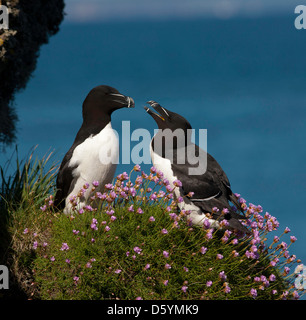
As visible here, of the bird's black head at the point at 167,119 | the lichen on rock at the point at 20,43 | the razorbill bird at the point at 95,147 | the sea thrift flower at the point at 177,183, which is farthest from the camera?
the lichen on rock at the point at 20,43

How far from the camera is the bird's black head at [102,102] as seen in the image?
21.0ft

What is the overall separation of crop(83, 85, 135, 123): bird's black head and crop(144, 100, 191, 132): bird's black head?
0.46m

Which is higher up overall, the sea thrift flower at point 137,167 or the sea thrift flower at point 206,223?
the sea thrift flower at point 137,167

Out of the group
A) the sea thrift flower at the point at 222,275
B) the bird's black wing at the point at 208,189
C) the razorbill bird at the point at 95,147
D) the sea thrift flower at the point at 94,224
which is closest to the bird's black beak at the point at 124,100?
the razorbill bird at the point at 95,147

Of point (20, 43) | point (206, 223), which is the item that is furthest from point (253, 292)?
point (20, 43)

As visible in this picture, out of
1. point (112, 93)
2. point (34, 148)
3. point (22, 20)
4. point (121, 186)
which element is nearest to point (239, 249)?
point (121, 186)

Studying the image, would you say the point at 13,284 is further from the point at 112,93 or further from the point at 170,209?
the point at 112,93

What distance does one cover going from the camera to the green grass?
5.36 meters

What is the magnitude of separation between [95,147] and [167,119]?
3.50ft

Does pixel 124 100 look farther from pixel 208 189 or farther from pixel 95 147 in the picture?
pixel 208 189

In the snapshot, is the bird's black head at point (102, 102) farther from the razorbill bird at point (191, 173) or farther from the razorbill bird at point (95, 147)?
the razorbill bird at point (191, 173)

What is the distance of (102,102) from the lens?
6.45 m

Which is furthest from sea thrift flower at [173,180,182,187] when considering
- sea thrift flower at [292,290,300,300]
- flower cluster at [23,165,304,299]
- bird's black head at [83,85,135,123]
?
sea thrift flower at [292,290,300,300]
